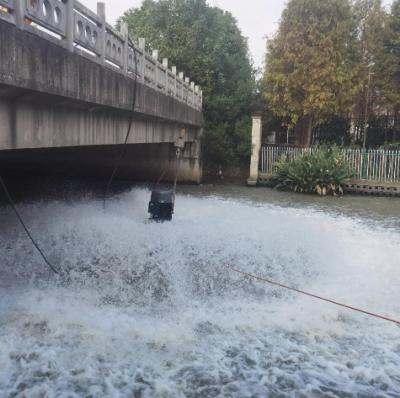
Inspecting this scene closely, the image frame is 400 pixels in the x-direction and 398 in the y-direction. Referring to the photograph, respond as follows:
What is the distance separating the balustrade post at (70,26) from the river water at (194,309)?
3.91 meters

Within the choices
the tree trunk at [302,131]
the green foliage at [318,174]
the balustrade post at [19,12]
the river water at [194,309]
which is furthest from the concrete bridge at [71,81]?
the tree trunk at [302,131]

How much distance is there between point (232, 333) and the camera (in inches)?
253

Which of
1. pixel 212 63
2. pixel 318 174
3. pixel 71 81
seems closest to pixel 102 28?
pixel 71 81

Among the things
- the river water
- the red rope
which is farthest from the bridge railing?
the red rope

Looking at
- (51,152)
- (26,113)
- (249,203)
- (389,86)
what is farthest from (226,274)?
(389,86)

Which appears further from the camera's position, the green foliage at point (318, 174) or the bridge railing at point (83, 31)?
the green foliage at point (318, 174)

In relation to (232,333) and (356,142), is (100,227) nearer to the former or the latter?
(232,333)

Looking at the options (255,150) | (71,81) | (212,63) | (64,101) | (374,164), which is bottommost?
(374,164)

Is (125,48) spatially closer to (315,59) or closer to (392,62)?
(315,59)

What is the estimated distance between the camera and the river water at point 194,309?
17.3 feet

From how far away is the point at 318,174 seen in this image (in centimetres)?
1942

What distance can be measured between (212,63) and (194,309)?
717 inches

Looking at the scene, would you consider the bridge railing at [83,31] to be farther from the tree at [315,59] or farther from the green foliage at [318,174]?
the tree at [315,59]

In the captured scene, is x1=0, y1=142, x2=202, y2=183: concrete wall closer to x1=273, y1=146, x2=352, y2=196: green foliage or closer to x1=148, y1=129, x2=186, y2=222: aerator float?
x1=273, y1=146, x2=352, y2=196: green foliage
